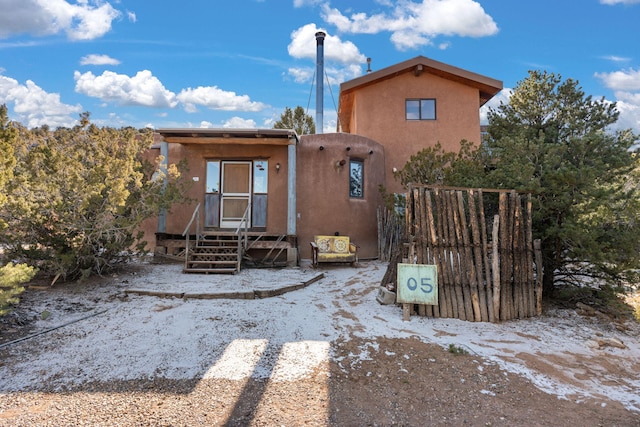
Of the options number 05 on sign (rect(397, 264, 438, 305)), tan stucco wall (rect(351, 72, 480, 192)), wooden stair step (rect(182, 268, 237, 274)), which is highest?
tan stucco wall (rect(351, 72, 480, 192))

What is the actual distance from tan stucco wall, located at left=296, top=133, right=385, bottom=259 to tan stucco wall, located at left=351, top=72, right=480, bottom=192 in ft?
6.62

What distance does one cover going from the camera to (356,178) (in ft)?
34.7

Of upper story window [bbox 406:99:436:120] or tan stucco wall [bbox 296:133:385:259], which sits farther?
upper story window [bbox 406:99:436:120]

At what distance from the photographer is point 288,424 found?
7.73ft

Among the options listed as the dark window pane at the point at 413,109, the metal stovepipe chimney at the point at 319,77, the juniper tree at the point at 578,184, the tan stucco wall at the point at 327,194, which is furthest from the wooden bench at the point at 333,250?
the metal stovepipe chimney at the point at 319,77

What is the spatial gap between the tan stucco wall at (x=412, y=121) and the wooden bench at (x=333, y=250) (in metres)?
3.78

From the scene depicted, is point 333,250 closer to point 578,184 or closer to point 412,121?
point 578,184

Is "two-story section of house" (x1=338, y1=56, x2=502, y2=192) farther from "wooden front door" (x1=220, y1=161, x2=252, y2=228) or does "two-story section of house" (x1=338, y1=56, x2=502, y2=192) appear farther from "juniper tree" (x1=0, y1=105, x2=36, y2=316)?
"juniper tree" (x1=0, y1=105, x2=36, y2=316)

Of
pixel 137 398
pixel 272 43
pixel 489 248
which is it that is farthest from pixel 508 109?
pixel 272 43

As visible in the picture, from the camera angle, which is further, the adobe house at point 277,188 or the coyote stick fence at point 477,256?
the adobe house at point 277,188

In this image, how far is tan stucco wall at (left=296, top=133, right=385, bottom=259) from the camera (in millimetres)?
10047

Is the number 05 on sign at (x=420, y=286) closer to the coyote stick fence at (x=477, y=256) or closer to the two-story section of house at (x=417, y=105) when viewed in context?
the coyote stick fence at (x=477, y=256)

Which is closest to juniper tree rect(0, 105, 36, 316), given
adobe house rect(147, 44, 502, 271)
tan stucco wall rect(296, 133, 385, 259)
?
adobe house rect(147, 44, 502, 271)

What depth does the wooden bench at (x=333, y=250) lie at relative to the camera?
8.76 meters
